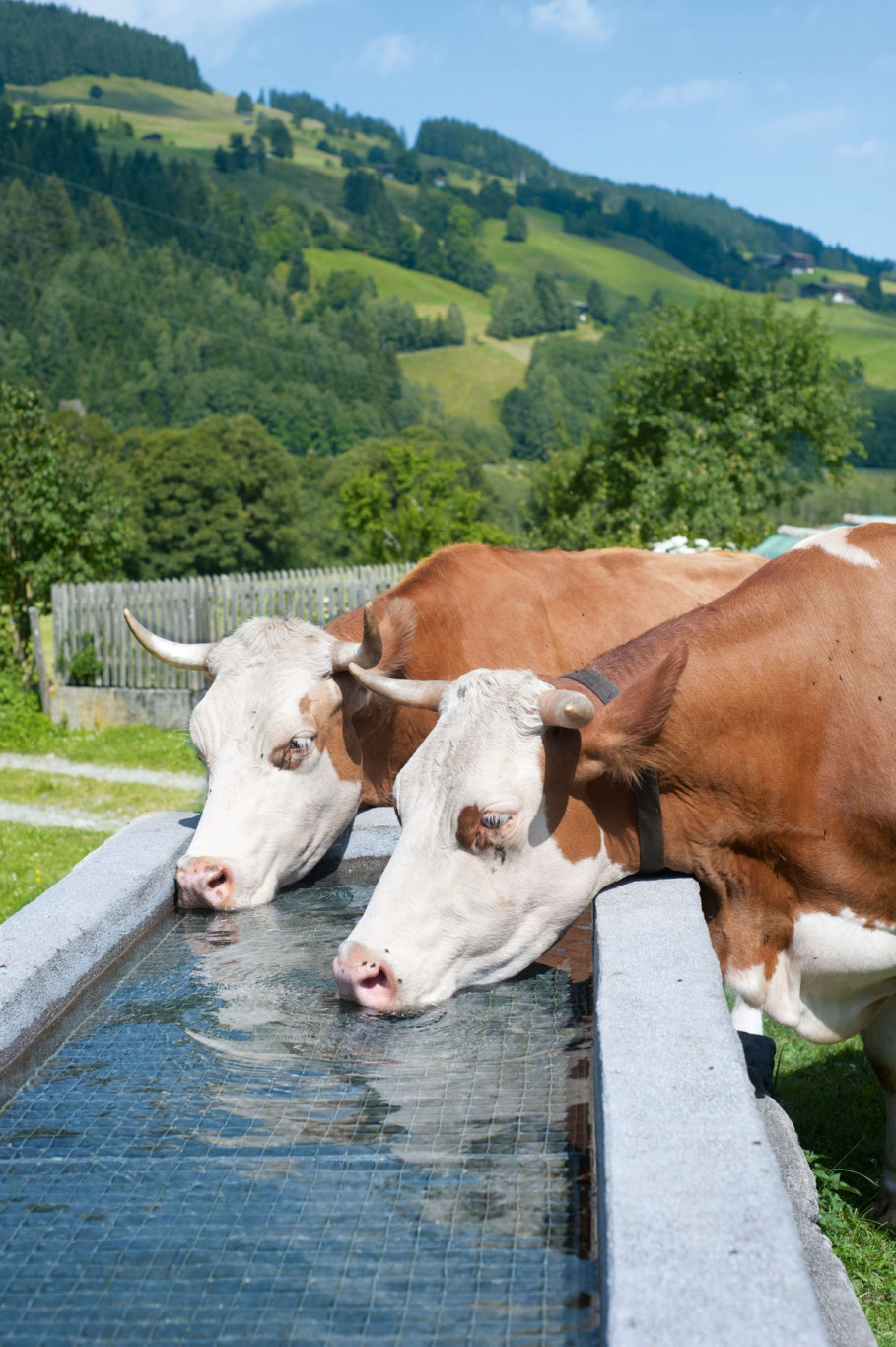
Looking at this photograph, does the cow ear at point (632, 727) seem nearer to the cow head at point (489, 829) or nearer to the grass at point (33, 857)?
the cow head at point (489, 829)

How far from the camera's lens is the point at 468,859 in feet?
10.7

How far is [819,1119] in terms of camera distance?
4.84 meters

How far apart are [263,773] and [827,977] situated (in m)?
2.26

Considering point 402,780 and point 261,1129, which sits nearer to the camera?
point 261,1129

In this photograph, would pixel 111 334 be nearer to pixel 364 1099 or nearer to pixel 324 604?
pixel 324 604

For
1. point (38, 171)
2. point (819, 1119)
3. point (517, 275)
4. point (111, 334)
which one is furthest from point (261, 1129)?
point (517, 275)

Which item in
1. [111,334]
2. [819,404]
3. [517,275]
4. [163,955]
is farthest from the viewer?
[517,275]

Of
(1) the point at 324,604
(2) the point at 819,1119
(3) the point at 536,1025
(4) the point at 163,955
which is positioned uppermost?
(3) the point at 536,1025

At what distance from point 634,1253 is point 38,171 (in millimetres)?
179090

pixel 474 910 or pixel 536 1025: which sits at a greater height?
pixel 474 910

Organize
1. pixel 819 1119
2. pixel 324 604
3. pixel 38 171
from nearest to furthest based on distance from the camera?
pixel 819 1119 < pixel 324 604 < pixel 38 171

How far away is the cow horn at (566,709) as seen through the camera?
3.08 m

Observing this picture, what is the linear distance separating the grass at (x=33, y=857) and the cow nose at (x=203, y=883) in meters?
3.27

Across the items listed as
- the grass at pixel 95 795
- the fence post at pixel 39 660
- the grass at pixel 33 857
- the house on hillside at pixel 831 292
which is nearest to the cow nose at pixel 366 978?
the grass at pixel 33 857
